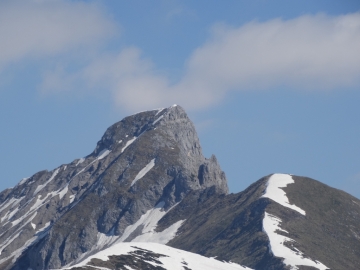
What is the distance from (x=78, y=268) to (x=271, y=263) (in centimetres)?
6105

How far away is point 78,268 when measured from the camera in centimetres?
15125

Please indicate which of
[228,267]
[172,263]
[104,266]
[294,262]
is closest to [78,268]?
[104,266]

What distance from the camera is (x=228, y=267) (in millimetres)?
184000

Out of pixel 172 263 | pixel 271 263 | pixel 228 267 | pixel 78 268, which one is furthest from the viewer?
pixel 271 263

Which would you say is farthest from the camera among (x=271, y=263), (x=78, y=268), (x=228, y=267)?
(x=271, y=263)

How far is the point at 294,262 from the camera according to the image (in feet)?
639

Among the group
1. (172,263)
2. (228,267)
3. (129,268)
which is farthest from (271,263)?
(129,268)

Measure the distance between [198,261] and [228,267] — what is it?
22.4 feet

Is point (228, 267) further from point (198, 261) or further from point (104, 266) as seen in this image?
point (104, 266)

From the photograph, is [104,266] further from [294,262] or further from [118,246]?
[294,262]

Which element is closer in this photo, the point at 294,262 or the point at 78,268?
the point at 78,268

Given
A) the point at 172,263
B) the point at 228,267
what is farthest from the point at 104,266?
the point at 228,267

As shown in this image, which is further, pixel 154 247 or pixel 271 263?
pixel 271 263

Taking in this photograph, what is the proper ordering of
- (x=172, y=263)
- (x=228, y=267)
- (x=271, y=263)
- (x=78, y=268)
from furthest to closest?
(x=271, y=263) < (x=228, y=267) < (x=172, y=263) < (x=78, y=268)
